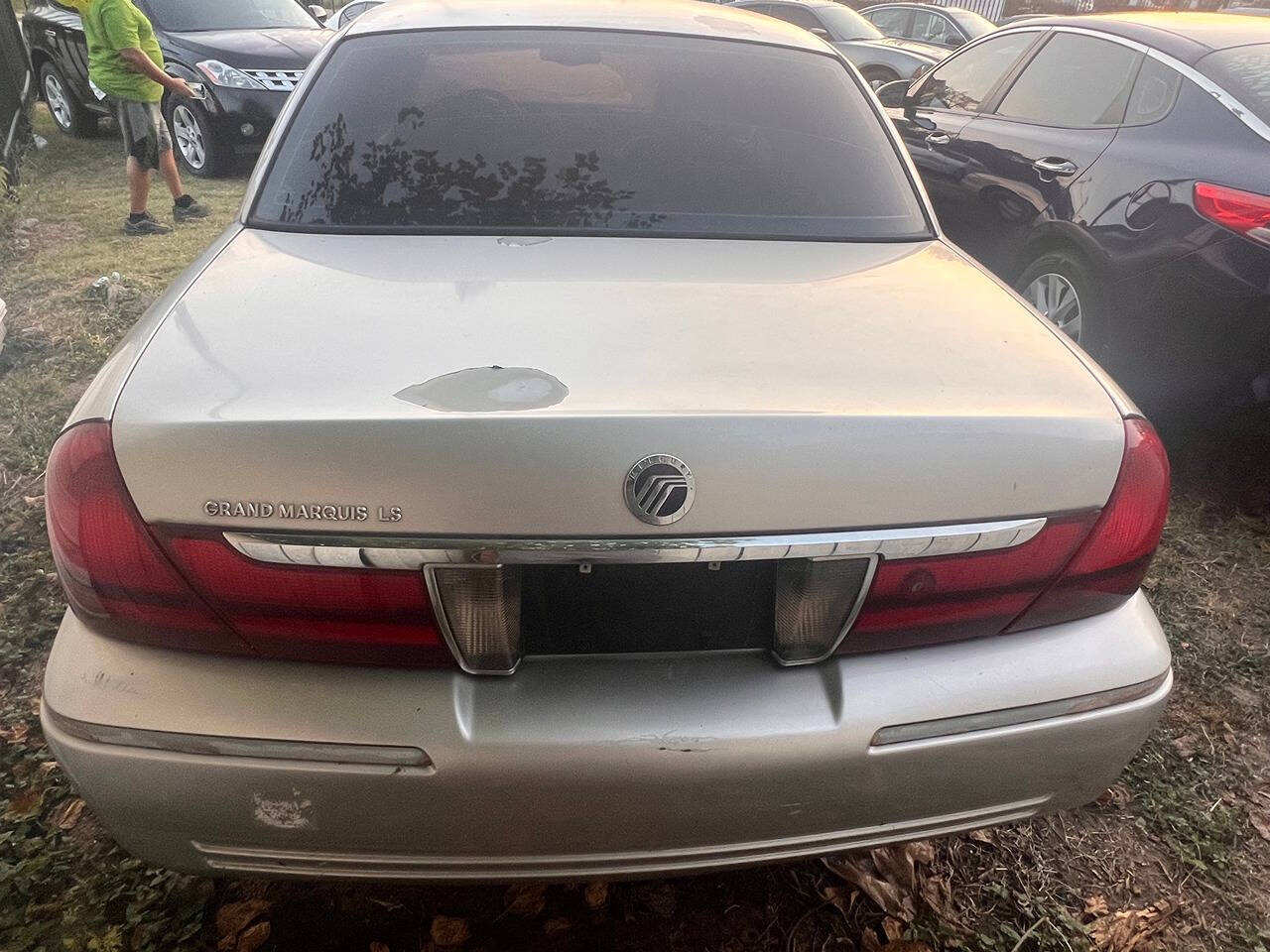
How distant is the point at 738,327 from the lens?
1495 mm

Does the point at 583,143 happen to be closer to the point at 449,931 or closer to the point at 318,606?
A: the point at 318,606

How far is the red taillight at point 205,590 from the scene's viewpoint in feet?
4.03

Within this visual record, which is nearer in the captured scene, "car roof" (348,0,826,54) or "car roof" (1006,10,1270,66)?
"car roof" (348,0,826,54)

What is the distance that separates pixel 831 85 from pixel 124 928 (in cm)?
250

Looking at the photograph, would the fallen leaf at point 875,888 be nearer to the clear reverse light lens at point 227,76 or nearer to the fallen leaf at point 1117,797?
the fallen leaf at point 1117,797

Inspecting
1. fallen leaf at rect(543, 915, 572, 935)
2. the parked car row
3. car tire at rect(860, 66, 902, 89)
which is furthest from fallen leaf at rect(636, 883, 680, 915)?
car tire at rect(860, 66, 902, 89)

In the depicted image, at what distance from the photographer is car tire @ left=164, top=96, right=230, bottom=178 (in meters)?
7.32

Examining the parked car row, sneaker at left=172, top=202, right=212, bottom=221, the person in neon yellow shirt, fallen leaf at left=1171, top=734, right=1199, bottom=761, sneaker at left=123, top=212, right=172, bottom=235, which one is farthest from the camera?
sneaker at left=172, top=202, right=212, bottom=221

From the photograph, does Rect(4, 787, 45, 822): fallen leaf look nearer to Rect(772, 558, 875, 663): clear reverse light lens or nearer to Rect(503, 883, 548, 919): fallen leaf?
Rect(503, 883, 548, 919): fallen leaf

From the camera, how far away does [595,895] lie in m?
1.85

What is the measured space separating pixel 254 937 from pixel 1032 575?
1.56 m

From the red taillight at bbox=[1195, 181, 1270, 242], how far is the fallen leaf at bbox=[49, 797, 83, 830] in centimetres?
360

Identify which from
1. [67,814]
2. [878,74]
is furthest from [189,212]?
[878,74]

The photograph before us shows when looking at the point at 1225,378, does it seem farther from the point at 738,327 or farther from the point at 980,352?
the point at 738,327
